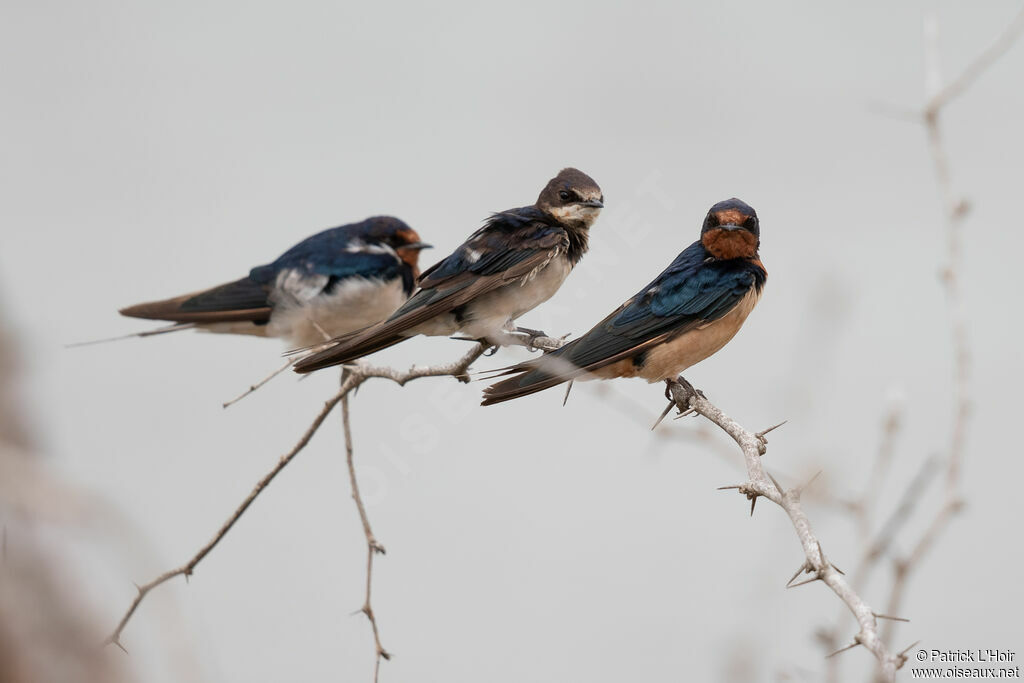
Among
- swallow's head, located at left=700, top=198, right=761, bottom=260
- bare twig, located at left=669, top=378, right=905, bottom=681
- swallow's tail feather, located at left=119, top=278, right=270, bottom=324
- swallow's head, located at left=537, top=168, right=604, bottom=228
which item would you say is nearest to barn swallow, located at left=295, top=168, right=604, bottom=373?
swallow's head, located at left=537, top=168, right=604, bottom=228

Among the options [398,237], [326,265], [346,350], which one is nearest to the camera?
[346,350]

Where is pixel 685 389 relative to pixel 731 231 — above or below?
below

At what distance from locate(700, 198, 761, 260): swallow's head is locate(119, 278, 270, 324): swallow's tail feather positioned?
205 centimetres

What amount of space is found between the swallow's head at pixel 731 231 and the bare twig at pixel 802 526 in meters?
0.44

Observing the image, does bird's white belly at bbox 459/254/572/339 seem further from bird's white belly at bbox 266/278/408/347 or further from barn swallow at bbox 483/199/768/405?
bird's white belly at bbox 266/278/408/347

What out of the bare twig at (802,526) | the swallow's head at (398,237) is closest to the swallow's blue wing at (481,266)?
the bare twig at (802,526)

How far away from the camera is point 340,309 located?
4.38 metres

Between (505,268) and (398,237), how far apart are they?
58.4 inches

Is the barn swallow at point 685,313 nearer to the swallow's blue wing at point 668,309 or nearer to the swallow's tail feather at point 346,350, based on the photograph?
the swallow's blue wing at point 668,309

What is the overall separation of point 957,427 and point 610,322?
0.96 metres

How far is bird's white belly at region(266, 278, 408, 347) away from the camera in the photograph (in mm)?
4398

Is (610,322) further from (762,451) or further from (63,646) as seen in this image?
(63,646)

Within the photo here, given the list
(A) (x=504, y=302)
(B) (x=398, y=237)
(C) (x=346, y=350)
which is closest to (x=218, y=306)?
(B) (x=398, y=237)

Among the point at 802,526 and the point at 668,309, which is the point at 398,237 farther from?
the point at 802,526
